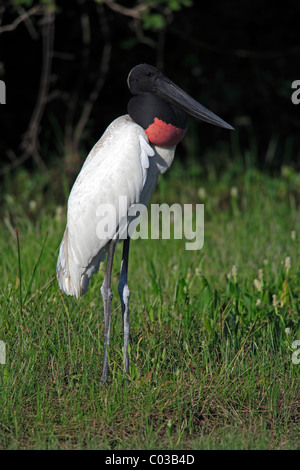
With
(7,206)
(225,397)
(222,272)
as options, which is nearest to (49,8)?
(7,206)

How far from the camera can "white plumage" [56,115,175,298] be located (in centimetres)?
309

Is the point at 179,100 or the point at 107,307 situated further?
the point at 107,307

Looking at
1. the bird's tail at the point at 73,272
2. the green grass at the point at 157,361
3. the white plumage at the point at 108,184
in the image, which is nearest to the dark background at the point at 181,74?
the green grass at the point at 157,361

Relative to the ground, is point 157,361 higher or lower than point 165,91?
lower

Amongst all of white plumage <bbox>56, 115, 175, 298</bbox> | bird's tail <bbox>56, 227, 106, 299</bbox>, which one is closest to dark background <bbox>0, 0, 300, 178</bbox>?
bird's tail <bbox>56, 227, 106, 299</bbox>

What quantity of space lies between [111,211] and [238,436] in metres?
1.10

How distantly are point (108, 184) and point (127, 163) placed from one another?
131 millimetres

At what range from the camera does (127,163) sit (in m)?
3.08

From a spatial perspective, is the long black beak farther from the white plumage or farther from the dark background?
the dark background

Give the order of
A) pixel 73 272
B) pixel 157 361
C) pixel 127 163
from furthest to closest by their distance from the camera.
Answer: pixel 73 272 → pixel 157 361 → pixel 127 163

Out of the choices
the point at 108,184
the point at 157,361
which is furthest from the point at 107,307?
the point at 108,184

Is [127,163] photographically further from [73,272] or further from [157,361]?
[157,361]

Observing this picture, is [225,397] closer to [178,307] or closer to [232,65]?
[178,307]
